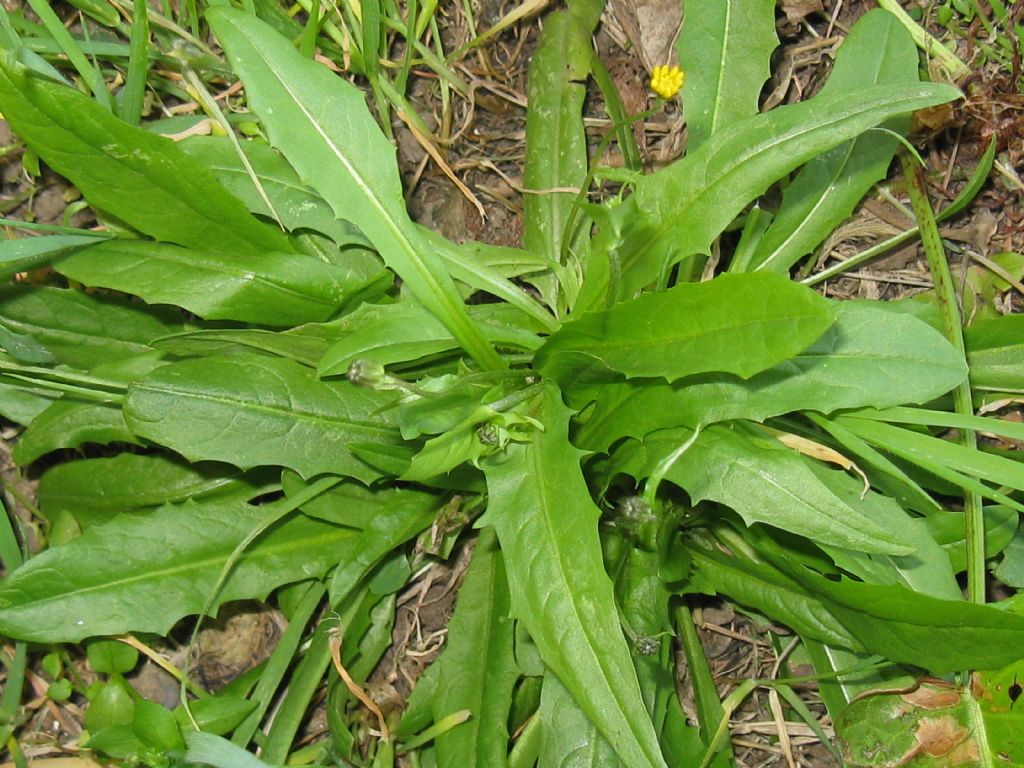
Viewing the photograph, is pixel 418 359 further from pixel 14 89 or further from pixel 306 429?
pixel 14 89

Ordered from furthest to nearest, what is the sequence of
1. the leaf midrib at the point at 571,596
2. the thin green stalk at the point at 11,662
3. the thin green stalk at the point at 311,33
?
the thin green stalk at the point at 11,662, the thin green stalk at the point at 311,33, the leaf midrib at the point at 571,596

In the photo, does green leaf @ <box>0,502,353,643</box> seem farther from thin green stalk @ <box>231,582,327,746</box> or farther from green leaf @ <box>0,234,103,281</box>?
green leaf @ <box>0,234,103,281</box>

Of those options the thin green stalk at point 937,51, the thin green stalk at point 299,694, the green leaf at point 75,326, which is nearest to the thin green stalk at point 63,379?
the green leaf at point 75,326

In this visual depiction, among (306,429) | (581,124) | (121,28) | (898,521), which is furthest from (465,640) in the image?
(121,28)

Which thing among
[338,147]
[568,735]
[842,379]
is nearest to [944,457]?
[842,379]

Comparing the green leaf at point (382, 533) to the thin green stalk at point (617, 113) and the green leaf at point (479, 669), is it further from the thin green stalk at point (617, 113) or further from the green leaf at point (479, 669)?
the thin green stalk at point (617, 113)
